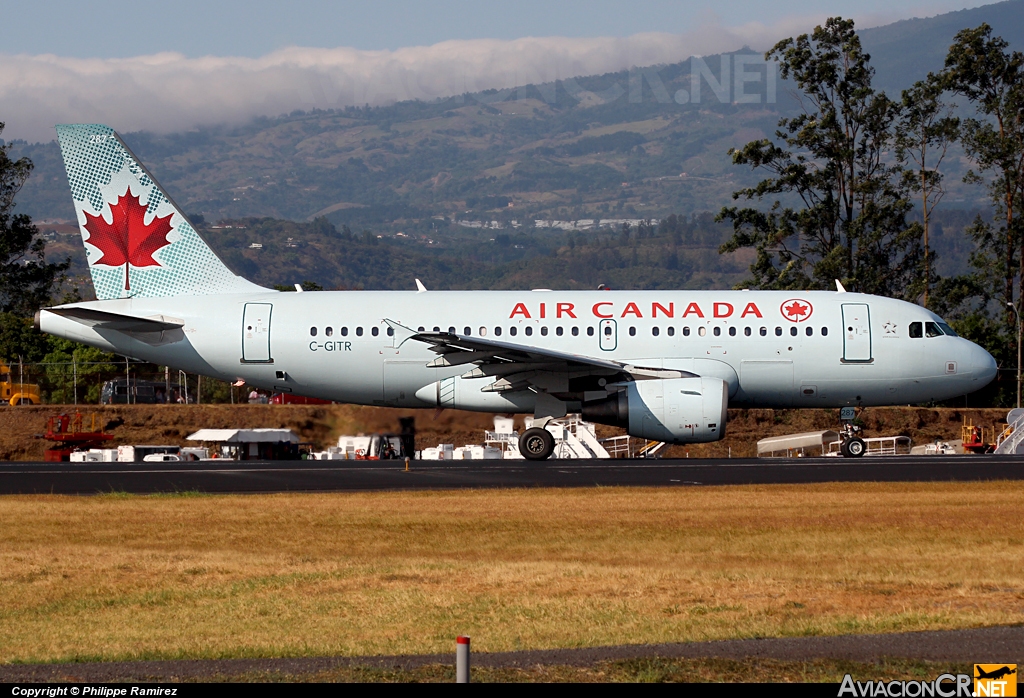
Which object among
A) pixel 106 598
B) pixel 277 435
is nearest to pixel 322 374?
pixel 277 435

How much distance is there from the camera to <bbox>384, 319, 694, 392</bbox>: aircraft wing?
28.3 m

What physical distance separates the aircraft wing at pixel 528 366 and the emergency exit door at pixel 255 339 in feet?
11.7

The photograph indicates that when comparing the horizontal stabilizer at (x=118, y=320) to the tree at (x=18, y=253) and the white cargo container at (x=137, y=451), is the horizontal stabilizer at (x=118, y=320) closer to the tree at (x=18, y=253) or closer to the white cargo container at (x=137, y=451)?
the white cargo container at (x=137, y=451)

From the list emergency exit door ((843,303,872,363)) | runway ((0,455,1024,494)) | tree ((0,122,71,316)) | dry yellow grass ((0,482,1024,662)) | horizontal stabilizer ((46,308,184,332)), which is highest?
tree ((0,122,71,316))

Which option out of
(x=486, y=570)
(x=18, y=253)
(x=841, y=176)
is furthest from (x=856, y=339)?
(x=18, y=253)

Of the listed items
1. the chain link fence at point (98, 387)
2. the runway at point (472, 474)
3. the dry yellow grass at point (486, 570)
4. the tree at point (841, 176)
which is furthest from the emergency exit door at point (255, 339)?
the tree at point (841, 176)

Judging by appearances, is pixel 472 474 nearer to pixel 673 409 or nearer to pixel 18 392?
pixel 673 409

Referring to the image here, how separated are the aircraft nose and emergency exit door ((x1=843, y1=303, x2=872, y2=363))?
2.84 meters

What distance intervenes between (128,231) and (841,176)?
49.6 meters

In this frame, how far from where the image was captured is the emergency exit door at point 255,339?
30688mm

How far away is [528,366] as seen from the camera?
2911 cm

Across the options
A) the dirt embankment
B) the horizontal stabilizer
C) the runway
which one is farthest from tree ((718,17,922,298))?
the horizontal stabilizer

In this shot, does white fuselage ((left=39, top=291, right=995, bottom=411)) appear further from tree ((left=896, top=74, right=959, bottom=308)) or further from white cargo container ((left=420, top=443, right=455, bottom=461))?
tree ((left=896, top=74, right=959, bottom=308))

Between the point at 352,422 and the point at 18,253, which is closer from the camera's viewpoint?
the point at 352,422
